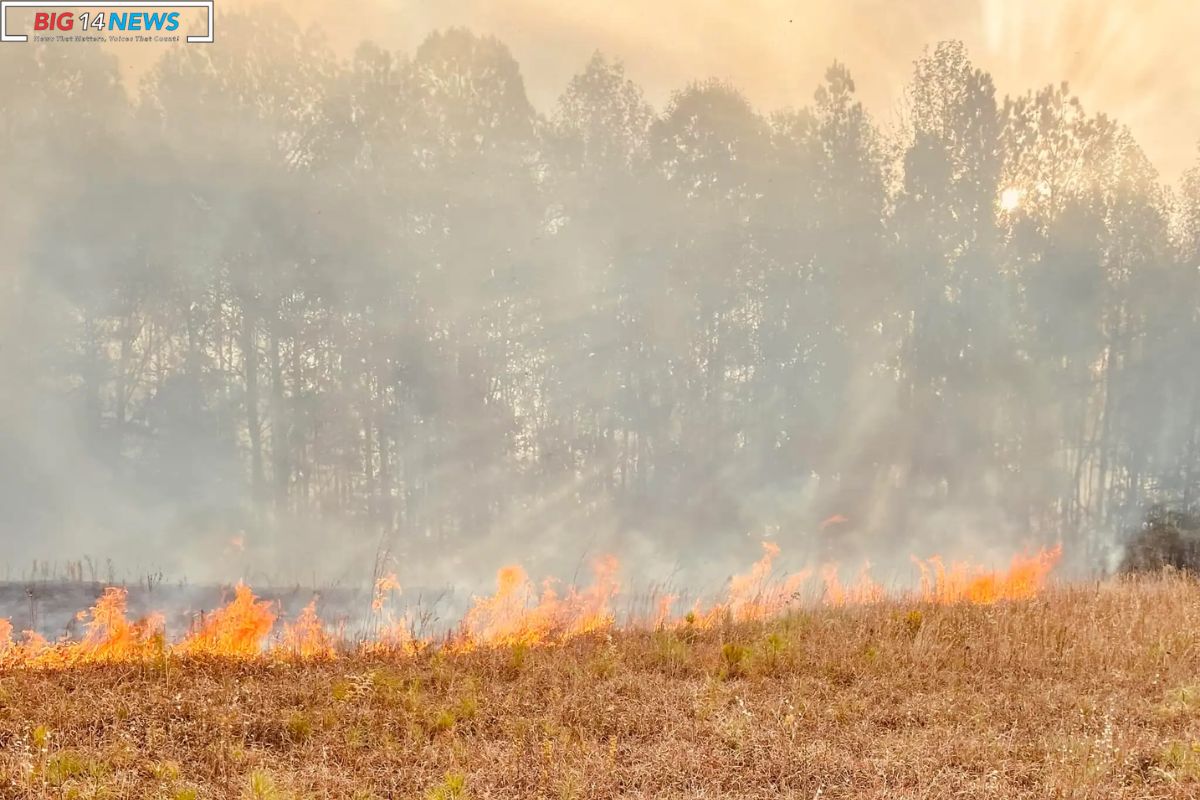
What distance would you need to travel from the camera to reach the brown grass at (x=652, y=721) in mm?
5766

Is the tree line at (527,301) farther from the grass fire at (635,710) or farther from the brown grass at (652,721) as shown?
the brown grass at (652,721)

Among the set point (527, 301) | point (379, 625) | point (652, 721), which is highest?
point (527, 301)

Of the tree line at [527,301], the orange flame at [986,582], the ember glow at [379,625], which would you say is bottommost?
the orange flame at [986,582]

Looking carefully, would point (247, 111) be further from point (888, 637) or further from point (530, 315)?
point (888, 637)

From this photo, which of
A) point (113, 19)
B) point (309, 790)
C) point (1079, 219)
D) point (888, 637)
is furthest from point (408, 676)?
point (1079, 219)

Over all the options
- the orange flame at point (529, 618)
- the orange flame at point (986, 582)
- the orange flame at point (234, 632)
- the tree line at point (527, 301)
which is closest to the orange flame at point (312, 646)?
the orange flame at point (234, 632)

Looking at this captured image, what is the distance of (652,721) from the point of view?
7.14m

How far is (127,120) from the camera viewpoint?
835 inches

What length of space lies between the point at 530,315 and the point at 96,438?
40.3 feet

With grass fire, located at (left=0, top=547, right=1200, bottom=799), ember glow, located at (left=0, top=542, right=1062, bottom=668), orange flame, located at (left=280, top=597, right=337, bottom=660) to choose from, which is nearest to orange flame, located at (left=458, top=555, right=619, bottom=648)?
ember glow, located at (left=0, top=542, right=1062, bottom=668)

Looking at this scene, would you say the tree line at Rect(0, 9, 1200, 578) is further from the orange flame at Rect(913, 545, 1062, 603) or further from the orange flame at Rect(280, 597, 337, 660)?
the orange flame at Rect(280, 597, 337, 660)

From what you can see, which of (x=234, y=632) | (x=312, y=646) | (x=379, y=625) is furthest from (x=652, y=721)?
(x=379, y=625)

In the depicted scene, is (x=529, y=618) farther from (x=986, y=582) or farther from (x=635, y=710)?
(x=986, y=582)

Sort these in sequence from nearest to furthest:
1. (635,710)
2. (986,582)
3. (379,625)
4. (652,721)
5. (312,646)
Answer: (652,721) → (635,710) → (312,646) → (379,625) → (986,582)
